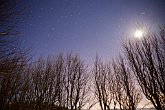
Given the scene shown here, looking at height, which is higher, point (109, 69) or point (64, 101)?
point (109, 69)

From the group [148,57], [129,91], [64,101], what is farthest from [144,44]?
[64,101]

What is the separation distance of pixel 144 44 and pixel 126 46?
64.9 inches

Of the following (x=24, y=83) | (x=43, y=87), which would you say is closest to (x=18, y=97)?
(x=24, y=83)

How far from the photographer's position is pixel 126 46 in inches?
424

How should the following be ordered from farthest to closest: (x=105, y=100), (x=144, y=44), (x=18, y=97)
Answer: (x=105, y=100) < (x=18, y=97) < (x=144, y=44)

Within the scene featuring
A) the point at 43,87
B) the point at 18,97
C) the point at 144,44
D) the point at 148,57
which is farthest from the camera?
the point at 43,87

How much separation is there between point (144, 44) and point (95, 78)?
908cm

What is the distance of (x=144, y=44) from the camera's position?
9227 millimetres

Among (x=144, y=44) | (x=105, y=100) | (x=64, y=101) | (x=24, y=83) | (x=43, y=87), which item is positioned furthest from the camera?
(x=105, y=100)

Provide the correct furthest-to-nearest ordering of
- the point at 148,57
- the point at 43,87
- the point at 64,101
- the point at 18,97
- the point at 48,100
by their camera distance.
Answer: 1. the point at 64,101
2. the point at 43,87
3. the point at 48,100
4. the point at 18,97
5. the point at 148,57

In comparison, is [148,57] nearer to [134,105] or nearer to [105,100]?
[134,105]

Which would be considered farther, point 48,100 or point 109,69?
point 109,69

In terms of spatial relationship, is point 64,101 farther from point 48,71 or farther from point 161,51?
point 161,51

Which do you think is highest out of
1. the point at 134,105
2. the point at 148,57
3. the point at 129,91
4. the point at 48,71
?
the point at 48,71
